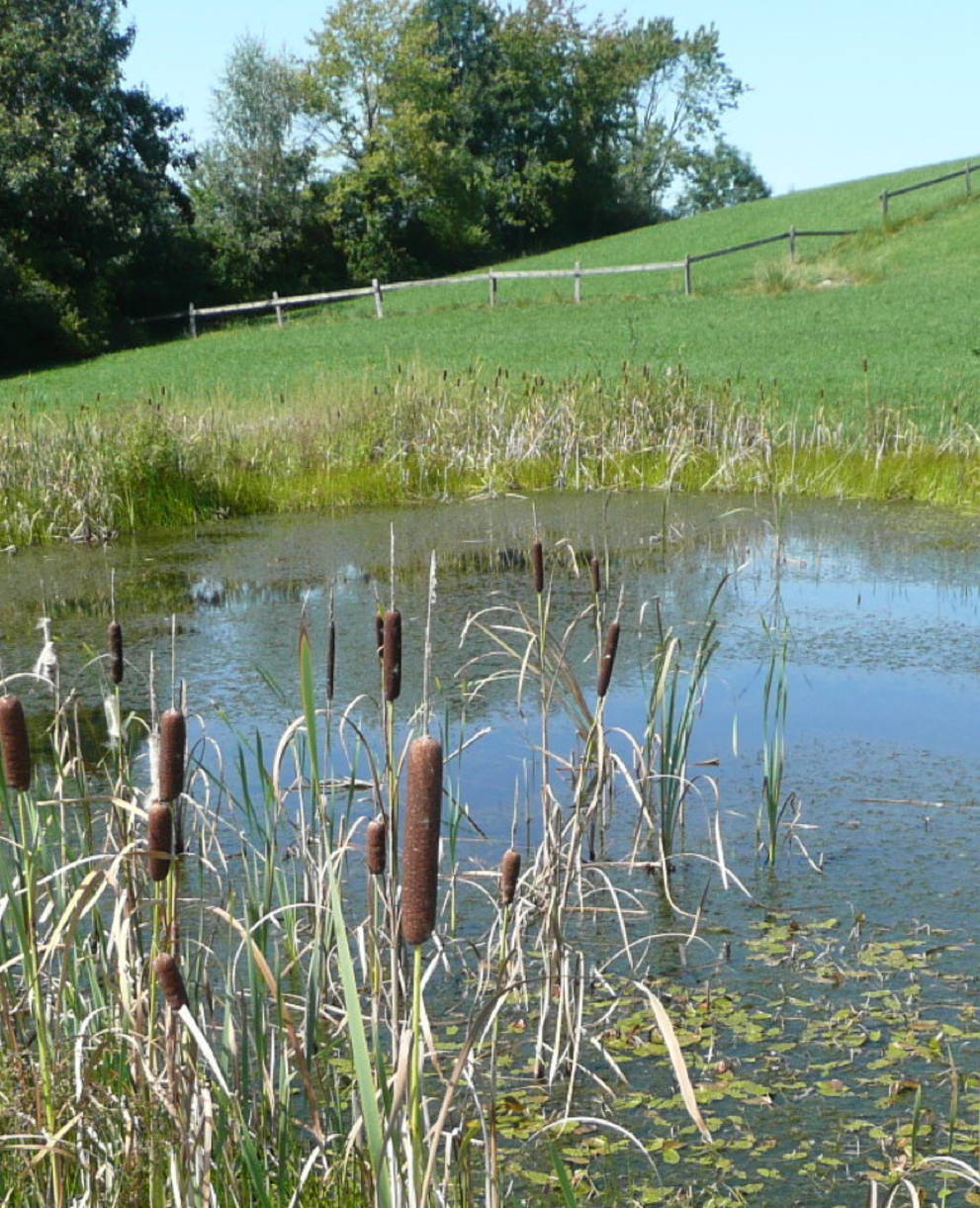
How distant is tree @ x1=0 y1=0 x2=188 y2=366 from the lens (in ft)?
104

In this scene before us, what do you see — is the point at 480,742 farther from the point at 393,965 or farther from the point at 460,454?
the point at 460,454

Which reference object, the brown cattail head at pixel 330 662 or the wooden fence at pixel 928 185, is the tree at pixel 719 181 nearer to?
the wooden fence at pixel 928 185

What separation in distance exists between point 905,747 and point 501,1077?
2.55m

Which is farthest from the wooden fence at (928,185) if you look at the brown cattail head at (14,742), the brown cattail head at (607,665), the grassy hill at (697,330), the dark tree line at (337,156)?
the brown cattail head at (14,742)

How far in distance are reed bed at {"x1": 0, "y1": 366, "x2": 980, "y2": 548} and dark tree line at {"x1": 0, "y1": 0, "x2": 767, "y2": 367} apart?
20.4 m

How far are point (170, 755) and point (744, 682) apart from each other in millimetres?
4671

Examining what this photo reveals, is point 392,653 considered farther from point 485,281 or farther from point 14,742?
point 485,281

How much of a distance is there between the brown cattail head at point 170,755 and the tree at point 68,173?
30.7 meters

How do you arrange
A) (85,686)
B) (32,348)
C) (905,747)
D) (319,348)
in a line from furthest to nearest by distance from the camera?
(32,348), (319,348), (85,686), (905,747)

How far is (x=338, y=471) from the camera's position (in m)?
11.8

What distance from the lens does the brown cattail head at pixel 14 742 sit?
5.93 feet

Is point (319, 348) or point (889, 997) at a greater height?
point (319, 348)

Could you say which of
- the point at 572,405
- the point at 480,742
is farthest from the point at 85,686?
the point at 572,405

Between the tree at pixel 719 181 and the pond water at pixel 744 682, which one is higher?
the tree at pixel 719 181
